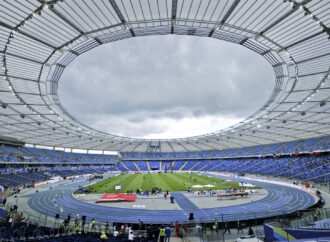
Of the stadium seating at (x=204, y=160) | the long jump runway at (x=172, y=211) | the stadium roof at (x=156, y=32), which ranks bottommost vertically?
the long jump runway at (x=172, y=211)

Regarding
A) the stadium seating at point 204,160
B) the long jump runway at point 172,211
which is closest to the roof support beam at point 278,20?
the long jump runway at point 172,211

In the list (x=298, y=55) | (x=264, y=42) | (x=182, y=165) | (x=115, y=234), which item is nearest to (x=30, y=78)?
(x=115, y=234)

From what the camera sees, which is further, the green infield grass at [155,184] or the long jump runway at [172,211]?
the green infield grass at [155,184]

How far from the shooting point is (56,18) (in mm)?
13820

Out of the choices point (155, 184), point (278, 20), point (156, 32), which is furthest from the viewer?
point (155, 184)

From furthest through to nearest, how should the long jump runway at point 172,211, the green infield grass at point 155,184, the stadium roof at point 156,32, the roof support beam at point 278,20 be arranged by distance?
the green infield grass at point 155,184 < the long jump runway at point 172,211 < the stadium roof at point 156,32 < the roof support beam at point 278,20

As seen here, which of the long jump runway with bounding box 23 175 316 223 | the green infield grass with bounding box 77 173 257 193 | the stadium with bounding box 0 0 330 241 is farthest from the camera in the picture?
the green infield grass with bounding box 77 173 257 193

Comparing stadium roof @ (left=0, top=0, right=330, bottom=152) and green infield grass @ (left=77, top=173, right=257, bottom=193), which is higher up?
stadium roof @ (left=0, top=0, right=330, bottom=152)

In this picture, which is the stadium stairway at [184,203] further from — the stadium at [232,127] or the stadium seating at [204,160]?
the stadium seating at [204,160]

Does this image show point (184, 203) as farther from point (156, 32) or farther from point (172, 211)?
point (156, 32)

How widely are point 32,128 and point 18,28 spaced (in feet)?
109

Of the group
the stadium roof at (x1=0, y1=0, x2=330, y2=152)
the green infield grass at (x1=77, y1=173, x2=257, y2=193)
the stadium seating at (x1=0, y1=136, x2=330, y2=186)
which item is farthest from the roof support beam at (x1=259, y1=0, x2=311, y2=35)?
the stadium seating at (x1=0, y1=136, x2=330, y2=186)

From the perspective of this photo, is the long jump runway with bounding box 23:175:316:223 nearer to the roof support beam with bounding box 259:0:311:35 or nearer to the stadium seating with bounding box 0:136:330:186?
the stadium seating with bounding box 0:136:330:186

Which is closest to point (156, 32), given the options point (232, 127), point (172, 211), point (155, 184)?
point (172, 211)
